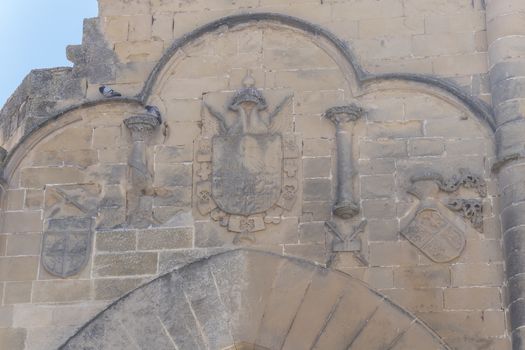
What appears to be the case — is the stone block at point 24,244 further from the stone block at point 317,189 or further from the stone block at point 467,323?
the stone block at point 467,323

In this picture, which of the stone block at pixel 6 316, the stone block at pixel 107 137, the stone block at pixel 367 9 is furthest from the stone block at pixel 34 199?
the stone block at pixel 367 9

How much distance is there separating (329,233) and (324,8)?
7.43ft

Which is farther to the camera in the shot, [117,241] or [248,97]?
[248,97]

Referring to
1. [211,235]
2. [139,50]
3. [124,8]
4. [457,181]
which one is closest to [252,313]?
[211,235]

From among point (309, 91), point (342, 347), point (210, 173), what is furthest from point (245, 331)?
point (309, 91)

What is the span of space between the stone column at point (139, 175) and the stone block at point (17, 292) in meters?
1.03

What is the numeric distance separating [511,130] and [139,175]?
3.22 metres

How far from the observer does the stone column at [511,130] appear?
10.4 metres

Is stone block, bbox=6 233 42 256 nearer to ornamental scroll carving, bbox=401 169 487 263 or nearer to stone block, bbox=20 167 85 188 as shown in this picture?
stone block, bbox=20 167 85 188

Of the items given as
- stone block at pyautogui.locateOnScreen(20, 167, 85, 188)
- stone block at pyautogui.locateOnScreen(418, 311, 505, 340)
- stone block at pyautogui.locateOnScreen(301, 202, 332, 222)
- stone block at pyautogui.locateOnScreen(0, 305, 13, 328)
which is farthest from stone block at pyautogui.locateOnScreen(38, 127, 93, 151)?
stone block at pyautogui.locateOnScreen(418, 311, 505, 340)

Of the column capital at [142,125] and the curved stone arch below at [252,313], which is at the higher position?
the column capital at [142,125]

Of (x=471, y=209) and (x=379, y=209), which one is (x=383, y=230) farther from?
(x=471, y=209)

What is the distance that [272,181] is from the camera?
11.2 meters

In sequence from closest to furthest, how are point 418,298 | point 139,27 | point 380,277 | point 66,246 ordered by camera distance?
point 418,298 < point 380,277 < point 66,246 < point 139,27
